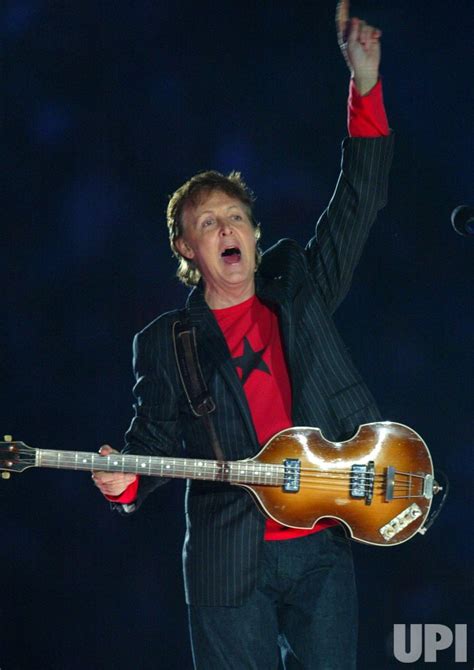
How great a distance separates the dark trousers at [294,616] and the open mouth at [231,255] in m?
0.95

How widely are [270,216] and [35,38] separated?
4.27 feet

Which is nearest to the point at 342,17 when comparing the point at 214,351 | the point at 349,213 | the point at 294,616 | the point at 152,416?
the point at 349,213

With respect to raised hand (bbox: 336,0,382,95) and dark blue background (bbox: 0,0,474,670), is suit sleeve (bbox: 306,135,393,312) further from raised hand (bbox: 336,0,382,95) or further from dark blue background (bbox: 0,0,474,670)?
dark blue background (bbox: 0,0,474,670)

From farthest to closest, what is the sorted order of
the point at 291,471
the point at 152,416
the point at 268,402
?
the point at 152,416
the point at 268,402
the point at 291,471

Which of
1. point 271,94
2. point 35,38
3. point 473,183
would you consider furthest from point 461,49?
point 35,38

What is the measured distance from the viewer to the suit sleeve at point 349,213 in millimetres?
3119

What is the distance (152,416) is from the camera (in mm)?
3201

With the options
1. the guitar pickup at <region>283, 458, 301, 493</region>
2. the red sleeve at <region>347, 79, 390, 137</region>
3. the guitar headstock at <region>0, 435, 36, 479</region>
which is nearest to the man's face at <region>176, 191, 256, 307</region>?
the red sleeve at <region>347, 79, 390, 137</region>

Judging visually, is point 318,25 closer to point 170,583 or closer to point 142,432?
point 142,432

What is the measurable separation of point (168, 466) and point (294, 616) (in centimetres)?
59

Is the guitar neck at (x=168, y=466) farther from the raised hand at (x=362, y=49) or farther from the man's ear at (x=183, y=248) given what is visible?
the raised hand at (x=362, y=49)
